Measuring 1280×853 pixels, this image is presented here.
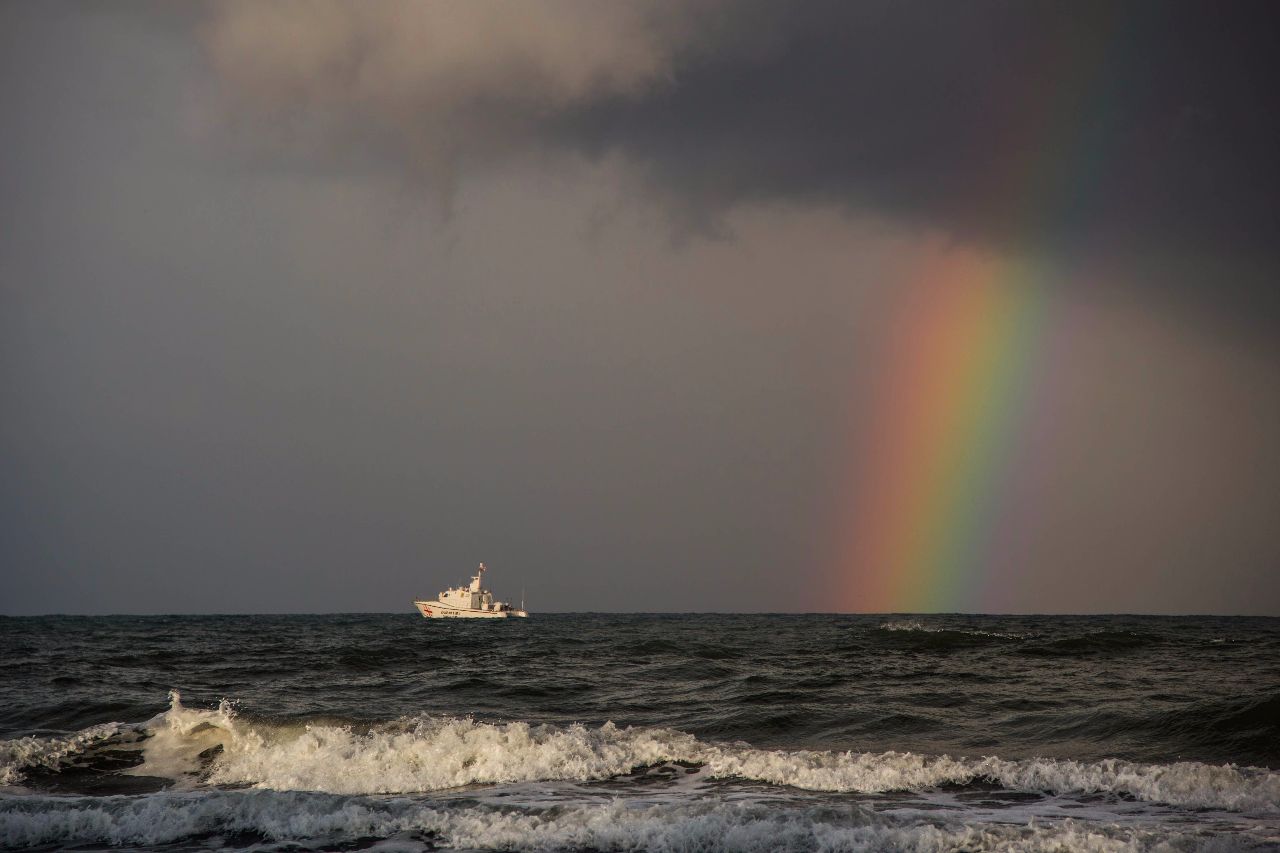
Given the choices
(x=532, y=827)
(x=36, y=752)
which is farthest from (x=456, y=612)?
(x=532, y=827)

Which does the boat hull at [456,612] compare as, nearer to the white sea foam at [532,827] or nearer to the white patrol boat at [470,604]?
the white patrol boat at [470,604]

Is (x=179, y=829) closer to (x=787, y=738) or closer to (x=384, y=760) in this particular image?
(x=384, y=760)

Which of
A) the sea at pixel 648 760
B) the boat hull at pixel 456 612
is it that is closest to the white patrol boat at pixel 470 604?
the boat hull at pixel 456 612

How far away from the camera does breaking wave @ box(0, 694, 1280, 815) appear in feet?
48.2

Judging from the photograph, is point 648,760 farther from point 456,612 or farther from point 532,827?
point 456,612

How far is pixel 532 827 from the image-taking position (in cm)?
1286

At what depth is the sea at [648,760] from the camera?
41.5ft

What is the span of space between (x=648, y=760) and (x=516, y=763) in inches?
87.0

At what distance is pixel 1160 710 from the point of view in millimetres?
21031

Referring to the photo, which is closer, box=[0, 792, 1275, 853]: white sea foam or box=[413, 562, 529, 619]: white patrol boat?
box=[0, 792, 1275, 853]: white sea foam

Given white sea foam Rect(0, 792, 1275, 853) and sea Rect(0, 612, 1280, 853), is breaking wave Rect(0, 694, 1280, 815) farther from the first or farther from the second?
white sea foam Rect(0, 792, 1275, 853)

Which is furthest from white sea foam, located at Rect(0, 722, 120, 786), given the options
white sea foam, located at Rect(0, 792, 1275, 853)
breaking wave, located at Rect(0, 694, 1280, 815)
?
white sea foam, located at Rect(0, 792, 1275, 853)

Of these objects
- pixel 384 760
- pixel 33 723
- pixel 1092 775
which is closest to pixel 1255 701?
pixel 1092 775

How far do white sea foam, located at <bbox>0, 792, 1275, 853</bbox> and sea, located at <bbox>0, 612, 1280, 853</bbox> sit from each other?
4 centimetres
